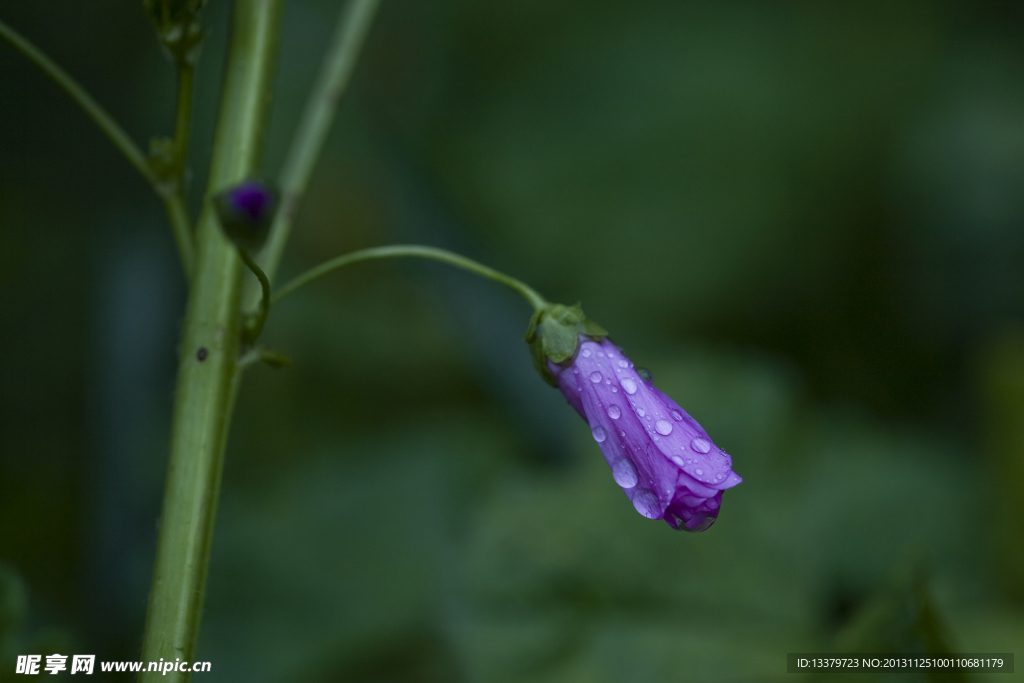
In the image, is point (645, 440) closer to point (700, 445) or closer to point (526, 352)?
point (700, 445)

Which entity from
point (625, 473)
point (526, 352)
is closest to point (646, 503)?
point (625, 473)

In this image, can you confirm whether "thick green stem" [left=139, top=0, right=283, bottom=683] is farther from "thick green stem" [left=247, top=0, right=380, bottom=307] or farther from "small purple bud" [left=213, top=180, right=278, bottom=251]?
"small purple bud" [left=213, top=180, right=278, bottom=251]

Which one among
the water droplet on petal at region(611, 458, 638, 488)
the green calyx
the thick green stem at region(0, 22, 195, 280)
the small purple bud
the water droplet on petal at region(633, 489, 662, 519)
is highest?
the thick green stem at region(0, 22, 195, 280)

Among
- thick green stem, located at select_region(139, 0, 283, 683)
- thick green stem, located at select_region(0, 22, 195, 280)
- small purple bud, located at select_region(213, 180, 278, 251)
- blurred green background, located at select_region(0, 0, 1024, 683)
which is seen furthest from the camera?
blurred green background, located at select_region(0, 0, 1024, 683)

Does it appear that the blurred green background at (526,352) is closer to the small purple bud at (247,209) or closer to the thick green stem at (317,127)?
the thick green stem at (317,127)

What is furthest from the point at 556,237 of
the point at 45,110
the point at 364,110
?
the point at 45,110

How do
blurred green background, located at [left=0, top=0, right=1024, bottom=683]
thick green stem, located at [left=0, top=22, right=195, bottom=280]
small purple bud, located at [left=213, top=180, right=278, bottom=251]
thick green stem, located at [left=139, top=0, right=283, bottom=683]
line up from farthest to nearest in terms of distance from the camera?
1. blurred green background, located at [left=0, top=0, right=1024, bottom=683]
2. thick green stem, located at [left=0, top=22, right=195, bottom=280]
3. thick green stem, located at [left=139, top=0, right=283, bottom=683]
4. small purple bud, located at [left=213, top=180, right=278, bottom=251]

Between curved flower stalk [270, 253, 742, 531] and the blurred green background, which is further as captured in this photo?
the blurred green background

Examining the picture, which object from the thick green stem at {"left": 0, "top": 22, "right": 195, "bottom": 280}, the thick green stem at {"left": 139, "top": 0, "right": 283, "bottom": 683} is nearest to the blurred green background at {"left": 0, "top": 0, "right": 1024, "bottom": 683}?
the thick green stem at {"left": 139, "top": 0, "right": 283, "bottom": 683}
